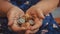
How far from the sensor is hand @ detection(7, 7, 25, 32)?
26.5 inches

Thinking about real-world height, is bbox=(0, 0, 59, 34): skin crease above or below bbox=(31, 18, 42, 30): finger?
above

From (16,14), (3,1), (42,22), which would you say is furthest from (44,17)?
(3,1)

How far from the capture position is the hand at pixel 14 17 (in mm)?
672

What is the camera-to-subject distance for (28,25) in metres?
0.67

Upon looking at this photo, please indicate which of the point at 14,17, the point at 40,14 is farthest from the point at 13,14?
the point at 40,14

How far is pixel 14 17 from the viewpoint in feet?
2.32

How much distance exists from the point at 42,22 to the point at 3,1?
0.82 ft

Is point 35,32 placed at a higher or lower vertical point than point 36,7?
lower

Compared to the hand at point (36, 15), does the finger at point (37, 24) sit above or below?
below

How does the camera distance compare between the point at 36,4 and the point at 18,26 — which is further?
the point at 36,4

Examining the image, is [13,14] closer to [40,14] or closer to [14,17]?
[14,17]

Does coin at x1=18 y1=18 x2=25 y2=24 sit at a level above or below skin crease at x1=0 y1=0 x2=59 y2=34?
below

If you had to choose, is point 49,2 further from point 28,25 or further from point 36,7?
point 28,25

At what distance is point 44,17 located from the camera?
74cm
